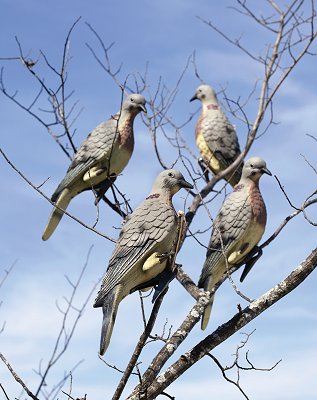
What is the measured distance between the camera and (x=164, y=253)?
9.64ft

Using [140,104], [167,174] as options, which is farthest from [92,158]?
[167,174]

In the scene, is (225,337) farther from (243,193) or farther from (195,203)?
(243,193)

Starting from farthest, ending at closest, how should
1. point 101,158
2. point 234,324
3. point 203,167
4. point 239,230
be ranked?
point 203,167 → point 101,158 → point 239,230 → point 234,324

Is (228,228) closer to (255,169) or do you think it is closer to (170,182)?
(255,169)

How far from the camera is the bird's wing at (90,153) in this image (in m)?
4.54

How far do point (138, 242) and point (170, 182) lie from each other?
0.38m

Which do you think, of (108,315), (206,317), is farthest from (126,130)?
(108,315)

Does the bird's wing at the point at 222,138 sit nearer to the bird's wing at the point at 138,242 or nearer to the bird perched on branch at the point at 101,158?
the bird perched on branch at the point at 101,158

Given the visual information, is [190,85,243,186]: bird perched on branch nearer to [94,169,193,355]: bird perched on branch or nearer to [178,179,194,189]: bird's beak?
[178,179,194,189]: bird's beak

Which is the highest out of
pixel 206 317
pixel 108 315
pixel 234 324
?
pixel 206 317

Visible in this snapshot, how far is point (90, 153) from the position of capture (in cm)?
455

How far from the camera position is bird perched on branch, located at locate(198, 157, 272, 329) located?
436 cm

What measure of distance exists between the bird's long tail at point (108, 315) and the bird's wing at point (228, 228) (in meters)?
1.51

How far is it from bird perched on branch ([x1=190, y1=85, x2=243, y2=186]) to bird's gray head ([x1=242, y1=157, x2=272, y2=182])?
22.1 inches
